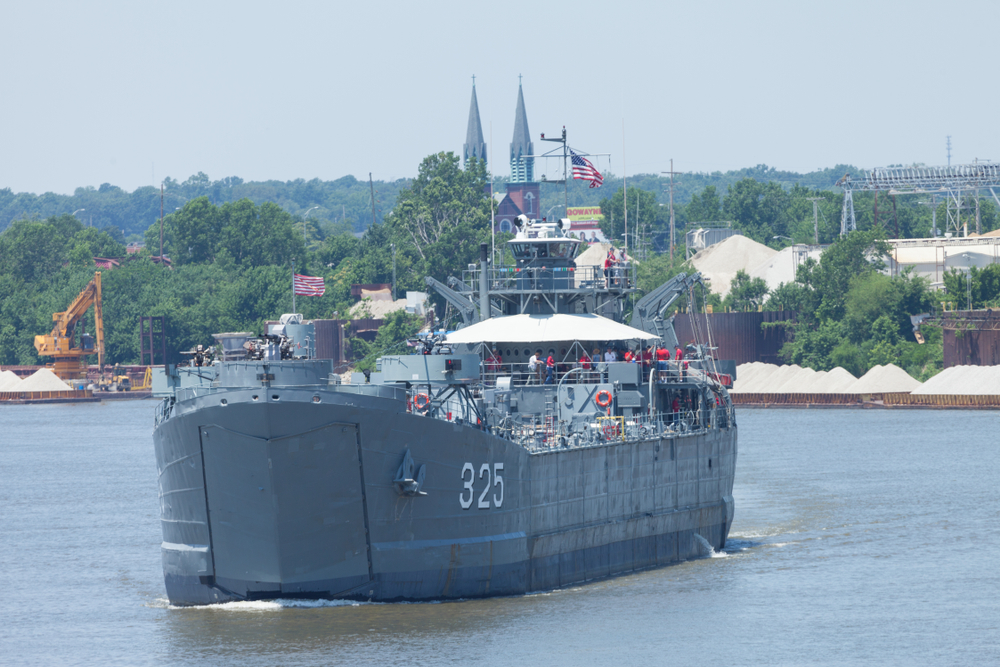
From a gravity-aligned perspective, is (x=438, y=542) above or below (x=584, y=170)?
below

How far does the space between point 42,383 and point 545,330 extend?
10910 cm

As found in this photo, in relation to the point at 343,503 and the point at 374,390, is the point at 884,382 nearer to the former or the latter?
the point at 374,390

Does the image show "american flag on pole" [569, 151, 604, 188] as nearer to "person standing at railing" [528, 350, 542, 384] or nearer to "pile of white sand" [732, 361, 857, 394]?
"person standing at railing" [528, 350, 542, 384]

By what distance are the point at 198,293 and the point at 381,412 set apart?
131353 mm

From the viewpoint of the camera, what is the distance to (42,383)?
14000 centimetres

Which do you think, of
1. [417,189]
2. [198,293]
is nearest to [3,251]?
[198,293]

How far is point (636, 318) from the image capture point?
148 ft

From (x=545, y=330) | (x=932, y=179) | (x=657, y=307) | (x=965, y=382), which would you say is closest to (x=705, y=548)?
(x=545, y=330)

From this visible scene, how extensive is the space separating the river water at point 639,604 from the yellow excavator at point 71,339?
9167 cm

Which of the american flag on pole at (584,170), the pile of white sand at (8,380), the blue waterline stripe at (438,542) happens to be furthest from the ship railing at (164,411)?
the pile of white sand at (8,380)

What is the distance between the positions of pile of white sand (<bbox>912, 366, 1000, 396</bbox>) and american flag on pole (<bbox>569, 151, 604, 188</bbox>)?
62463mm

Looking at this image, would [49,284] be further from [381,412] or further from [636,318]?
Result: [381,412]

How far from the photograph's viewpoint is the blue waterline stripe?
30031mm

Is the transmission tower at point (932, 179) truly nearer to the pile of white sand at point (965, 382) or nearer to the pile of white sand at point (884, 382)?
the pile of white sand at point (884, 382)
